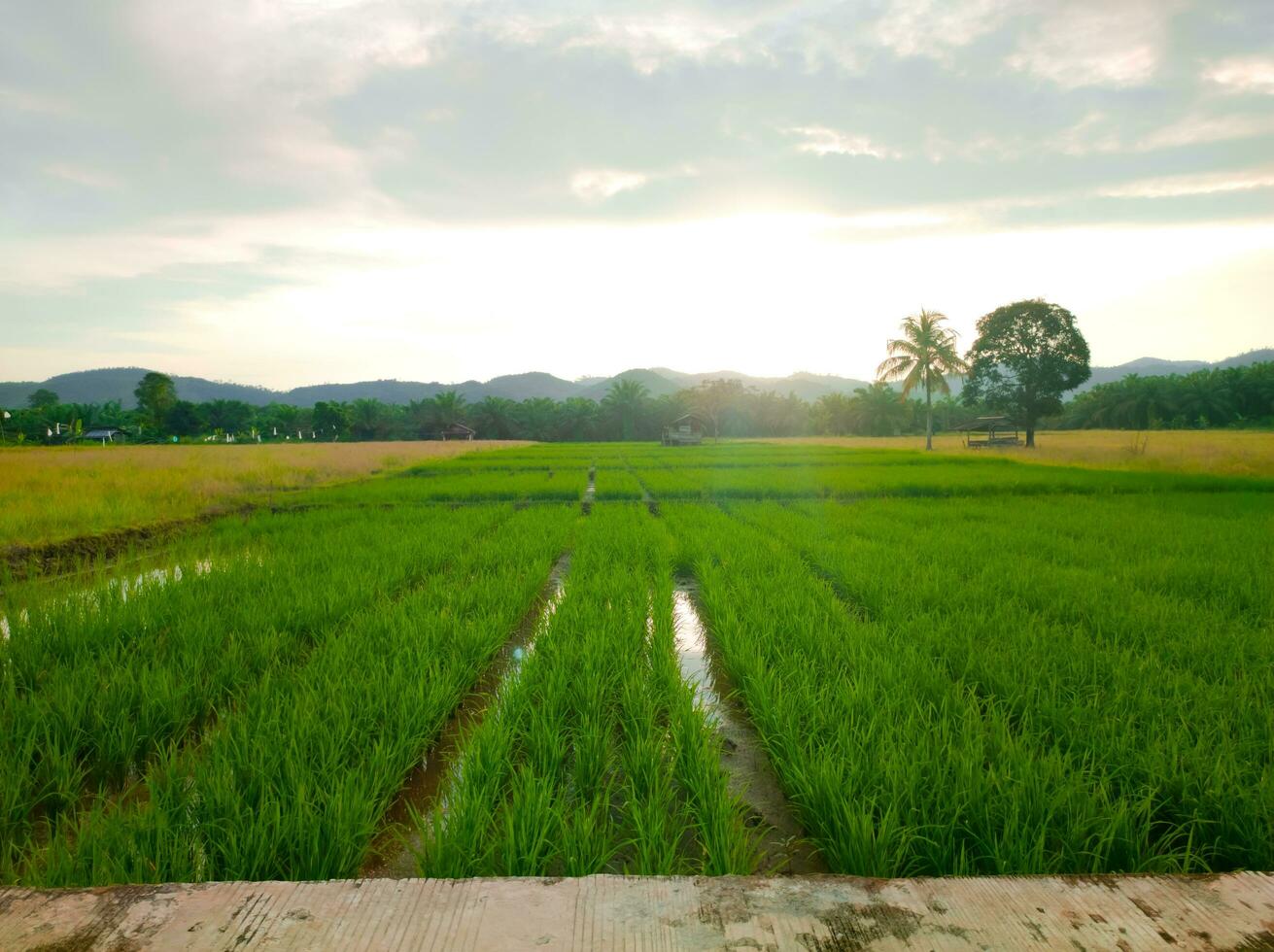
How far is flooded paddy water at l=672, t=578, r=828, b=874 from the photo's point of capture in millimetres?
1669

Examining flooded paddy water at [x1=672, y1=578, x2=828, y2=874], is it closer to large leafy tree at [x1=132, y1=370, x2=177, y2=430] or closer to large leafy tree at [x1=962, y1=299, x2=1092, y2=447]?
large leafy tree at [x1=962, y1=299, x2=1092, y2=447]

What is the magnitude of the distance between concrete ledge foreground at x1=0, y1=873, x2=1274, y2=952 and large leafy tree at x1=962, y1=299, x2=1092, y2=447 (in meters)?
29.5

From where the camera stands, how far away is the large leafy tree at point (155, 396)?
5681 centimetres

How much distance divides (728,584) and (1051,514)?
5.76m

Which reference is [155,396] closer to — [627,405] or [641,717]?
[627,405]

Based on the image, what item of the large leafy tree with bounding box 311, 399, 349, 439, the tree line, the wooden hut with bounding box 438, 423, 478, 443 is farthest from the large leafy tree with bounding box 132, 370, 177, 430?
the wooden hut with bounding box 438, 423, 478, 443

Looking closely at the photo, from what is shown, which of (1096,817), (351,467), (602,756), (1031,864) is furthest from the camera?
(351,467)

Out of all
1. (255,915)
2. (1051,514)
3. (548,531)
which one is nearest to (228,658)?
(255,915)

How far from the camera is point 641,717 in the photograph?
2.33 meters

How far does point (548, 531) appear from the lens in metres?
6.80

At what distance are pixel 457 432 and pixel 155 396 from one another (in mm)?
27342

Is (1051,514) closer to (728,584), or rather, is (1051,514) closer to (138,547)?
(728,584)

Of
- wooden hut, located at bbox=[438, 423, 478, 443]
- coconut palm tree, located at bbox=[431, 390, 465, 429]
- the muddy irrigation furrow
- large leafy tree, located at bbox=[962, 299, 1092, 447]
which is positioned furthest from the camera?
coconut palm tree, located at bbox=[431, 390, 465, 429]

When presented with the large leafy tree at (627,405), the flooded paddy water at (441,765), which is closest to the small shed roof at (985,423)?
the large leafy tree at (627,405)
